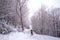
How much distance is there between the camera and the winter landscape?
215 centimetres

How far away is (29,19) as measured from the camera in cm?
241

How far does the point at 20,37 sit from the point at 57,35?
889 mm

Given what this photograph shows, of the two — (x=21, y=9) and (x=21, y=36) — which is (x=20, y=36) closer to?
(x=21, y=36)

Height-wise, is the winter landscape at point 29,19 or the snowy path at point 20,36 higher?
the winter landscape at point 29,19

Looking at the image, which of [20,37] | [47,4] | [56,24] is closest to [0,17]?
[20,37]

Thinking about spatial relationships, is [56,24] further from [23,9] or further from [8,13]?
[8,13]

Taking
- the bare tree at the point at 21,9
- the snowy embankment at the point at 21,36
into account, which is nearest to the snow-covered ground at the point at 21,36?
the snowy embankment at the point at 21,36

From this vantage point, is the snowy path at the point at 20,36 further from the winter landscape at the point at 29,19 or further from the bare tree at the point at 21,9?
the bare tree at the point at 21,9

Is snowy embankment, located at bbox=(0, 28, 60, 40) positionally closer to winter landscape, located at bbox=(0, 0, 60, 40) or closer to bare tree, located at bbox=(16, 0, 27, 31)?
winter landscape, located at bbox=(0, 0, 60, 40)

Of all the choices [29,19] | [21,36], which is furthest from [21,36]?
[29,19]

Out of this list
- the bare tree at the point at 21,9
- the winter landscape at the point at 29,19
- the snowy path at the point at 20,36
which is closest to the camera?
the winter landscape at the point at 29,19

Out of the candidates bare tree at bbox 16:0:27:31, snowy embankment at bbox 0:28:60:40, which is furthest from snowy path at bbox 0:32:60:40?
bare tree at bbox 16:0:27:31

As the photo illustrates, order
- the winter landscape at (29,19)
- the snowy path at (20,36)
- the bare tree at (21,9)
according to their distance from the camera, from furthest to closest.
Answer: the bare tree at (21,9) < the snowy path at (20,36) < the winter landscape at (29,19)

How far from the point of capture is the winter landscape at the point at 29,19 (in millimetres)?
2148
